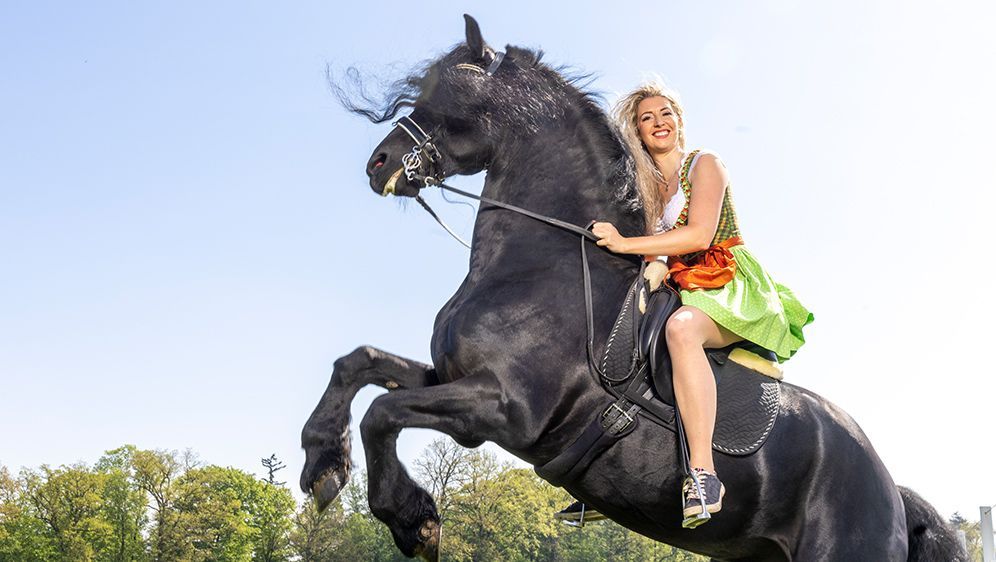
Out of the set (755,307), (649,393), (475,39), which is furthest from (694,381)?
(475,39)

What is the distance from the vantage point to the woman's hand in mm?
5535

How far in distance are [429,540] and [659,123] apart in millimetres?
2995

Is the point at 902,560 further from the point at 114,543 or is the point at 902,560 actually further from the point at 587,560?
the point at 587,560

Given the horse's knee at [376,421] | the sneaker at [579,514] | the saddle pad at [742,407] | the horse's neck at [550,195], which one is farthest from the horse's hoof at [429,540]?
the saddle pad at [742,407]

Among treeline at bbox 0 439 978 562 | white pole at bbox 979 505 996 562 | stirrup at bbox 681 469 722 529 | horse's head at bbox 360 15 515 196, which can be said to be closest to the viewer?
stirrup at bbox 681 469 722 529

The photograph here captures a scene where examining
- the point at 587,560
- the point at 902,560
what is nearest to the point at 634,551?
the point at 587,560

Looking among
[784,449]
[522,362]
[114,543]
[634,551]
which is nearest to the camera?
[522,362]

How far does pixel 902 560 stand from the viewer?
18.4ft

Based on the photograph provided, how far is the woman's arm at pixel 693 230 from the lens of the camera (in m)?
5.51

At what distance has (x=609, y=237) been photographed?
18.2 ft

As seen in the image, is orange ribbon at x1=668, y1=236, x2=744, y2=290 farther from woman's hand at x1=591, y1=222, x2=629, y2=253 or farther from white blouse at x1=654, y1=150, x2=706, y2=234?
woman's hand at x1=591, y1=222, x2=629, y2=253

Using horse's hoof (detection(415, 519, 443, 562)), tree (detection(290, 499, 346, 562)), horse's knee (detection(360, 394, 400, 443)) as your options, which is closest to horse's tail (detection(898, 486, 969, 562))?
horse's hoof (detection(415, 519, 443, 562))

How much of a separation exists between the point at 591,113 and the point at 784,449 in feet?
8.05

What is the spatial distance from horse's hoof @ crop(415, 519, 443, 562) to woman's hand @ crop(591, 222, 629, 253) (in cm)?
189
